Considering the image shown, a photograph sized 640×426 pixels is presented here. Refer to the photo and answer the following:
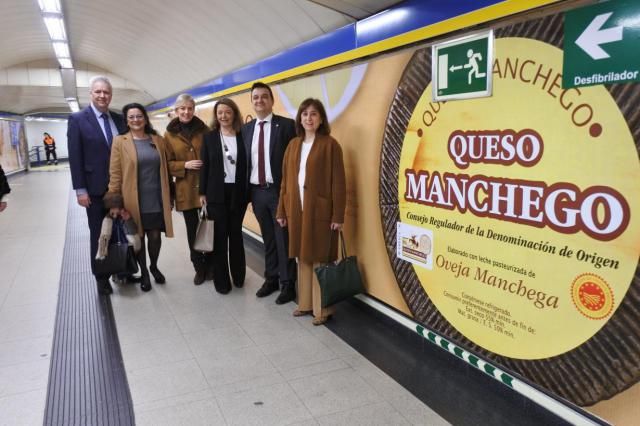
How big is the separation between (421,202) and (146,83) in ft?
36.2

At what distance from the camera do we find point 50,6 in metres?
6.80

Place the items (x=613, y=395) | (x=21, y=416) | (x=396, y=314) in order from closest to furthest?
(x=613, y=395) < (x=21, y=416) < (x=396, y=314)

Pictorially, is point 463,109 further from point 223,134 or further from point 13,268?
point 13,268

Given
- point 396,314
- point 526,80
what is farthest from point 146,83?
point 526,80

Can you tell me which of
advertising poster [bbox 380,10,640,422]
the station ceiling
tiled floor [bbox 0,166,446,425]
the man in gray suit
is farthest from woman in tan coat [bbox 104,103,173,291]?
advertising poster [bbox 380,10,640,422]

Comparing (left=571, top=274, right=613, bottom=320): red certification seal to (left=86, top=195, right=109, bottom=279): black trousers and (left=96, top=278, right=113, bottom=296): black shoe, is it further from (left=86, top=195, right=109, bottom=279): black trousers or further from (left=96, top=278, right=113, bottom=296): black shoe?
(left=96, top=278, right=113, bottom=296): black shoe

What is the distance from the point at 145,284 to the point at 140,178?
0.98 metres

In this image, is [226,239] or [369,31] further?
[226,239]

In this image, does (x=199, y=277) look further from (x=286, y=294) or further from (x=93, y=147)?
(x=93, y=147)

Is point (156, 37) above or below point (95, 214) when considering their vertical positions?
above

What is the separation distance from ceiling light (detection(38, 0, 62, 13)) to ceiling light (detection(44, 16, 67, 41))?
502 mm

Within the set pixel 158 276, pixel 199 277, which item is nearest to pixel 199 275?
pixel 199 277

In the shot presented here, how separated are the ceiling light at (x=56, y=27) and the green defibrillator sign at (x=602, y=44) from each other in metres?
Result: 8.16

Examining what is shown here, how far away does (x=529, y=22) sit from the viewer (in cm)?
201
